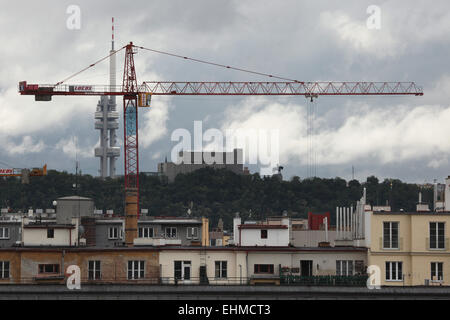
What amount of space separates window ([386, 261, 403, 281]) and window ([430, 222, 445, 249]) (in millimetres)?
3457

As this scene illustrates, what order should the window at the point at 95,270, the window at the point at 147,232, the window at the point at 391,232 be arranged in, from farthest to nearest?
the window at the point at 147,232
the window at the point at 95,270
the window at the point at 391,232

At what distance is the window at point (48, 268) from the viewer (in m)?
90.9

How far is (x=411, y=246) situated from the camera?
288ft

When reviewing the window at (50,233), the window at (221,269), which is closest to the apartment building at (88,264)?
the window at (221,269)

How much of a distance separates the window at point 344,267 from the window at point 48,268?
2589cm

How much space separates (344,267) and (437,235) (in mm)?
9212

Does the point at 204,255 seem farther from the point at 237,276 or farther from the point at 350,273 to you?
the point at 350,273

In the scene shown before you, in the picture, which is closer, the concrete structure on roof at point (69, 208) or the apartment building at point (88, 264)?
the apartment building at point (88, 264)

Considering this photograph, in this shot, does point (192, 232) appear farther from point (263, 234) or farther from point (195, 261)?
point (195, 261)

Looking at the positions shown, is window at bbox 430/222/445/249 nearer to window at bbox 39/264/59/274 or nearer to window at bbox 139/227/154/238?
window at bbox 39/264/59/274

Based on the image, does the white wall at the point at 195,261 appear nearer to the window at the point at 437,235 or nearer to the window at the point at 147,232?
the window at the point at 437,235

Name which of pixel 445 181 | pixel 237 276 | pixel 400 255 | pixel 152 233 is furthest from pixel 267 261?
pixel 152 233

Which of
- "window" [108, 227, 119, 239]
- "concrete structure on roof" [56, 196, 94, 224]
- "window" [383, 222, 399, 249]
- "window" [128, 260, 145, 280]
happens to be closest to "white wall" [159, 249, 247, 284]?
"window" [128, 260, 145, 280]

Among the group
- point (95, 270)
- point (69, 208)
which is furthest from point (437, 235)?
point (69, 208)
